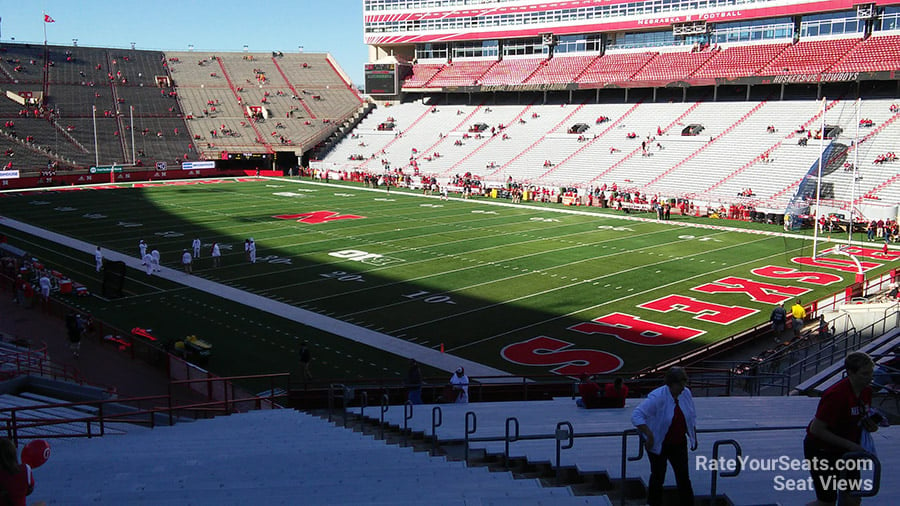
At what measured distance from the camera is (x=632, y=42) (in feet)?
216

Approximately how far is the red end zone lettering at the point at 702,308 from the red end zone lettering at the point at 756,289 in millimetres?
1366

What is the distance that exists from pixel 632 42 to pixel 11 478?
66.7m

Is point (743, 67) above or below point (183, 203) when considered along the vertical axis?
above

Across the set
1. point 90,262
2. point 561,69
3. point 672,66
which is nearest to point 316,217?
point 90,262

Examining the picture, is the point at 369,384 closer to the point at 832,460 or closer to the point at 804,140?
the point at 832,460

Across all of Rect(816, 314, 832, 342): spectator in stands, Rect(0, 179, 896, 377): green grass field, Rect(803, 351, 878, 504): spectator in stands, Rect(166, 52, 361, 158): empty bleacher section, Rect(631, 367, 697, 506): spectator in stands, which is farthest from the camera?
Rect(166, 52, 361, 158): empty bleacher section

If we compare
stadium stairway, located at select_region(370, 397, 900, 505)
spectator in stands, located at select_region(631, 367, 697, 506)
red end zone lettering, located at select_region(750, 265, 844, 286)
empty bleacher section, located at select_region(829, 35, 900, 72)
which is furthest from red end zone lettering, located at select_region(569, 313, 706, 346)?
empty bleacher section, located at select_region(829, 35, 900, 72)

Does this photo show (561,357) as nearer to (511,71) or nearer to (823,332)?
(823,332)

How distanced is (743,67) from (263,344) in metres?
46.5

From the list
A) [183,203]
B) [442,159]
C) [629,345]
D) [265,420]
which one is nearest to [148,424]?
[265,420]

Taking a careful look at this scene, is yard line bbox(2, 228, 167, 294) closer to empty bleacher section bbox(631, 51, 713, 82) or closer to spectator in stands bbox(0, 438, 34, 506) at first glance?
spectator in stands bbox(0, 438, 34, 506)

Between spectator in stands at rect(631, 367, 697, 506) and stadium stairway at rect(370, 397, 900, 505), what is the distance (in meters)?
0.28

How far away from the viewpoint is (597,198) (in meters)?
47.0

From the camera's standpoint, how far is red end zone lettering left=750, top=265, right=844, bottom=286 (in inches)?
1024
